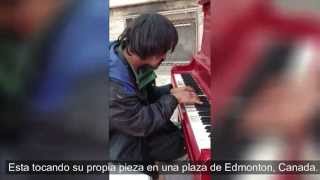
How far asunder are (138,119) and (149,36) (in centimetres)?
36

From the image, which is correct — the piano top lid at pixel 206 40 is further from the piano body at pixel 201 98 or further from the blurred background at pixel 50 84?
the blurred background at pixel 50 84

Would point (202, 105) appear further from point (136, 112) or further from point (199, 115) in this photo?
point (136, 112)

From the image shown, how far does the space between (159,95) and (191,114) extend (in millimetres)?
163

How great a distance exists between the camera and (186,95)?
207 cm

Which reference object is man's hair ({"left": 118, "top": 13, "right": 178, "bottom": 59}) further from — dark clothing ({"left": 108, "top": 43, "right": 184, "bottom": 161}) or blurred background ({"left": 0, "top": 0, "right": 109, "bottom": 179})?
blurred background ({"left": 0, "top": 0, "right": 109, "bottom": 179})

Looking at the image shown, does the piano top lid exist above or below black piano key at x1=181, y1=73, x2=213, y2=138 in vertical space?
above

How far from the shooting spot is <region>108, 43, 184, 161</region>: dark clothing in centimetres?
201

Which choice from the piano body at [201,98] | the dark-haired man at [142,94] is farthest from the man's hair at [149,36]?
the piano body at [201,98]

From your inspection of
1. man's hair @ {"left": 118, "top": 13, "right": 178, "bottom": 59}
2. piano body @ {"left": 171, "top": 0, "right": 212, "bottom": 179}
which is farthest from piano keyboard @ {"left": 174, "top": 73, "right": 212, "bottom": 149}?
man's hair @ {"left": 118, "top": 13, "right": 178, "bottom": 59}

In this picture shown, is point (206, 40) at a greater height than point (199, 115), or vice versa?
point (206, 40)

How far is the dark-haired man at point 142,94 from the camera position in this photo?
2008mm

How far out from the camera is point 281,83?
1.98 meters

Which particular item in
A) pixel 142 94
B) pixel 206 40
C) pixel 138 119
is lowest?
pixel 138 119

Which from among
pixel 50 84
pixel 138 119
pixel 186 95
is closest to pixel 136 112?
pixel 138 119
